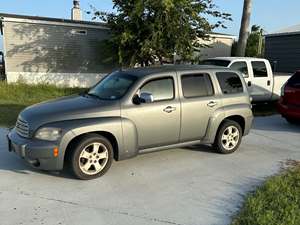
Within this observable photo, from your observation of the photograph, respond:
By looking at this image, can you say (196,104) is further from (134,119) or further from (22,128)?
(22,128)

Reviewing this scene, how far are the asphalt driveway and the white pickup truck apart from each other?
4.83 meters

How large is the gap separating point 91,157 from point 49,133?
71 cm

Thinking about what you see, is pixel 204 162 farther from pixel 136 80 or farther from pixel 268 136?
pixel 268 136

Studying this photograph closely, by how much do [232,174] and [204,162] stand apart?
0.67m

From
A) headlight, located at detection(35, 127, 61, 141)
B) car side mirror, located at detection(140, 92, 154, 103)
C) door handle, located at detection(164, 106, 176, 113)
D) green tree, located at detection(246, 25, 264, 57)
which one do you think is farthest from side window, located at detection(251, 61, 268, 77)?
green tree, located at detection(246, 25, 264, 57)

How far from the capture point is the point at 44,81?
634 inches

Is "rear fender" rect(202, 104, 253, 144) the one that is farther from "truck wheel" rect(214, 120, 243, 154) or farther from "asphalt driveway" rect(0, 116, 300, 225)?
"asphalt driveway" rect(0, 116, 300, 225)

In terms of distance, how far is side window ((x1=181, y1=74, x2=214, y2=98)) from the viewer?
5.95 meters

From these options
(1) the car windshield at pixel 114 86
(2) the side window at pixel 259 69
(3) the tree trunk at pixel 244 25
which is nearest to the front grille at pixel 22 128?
(1) the car windshield at pixel 114 86

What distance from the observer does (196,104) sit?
235 inches

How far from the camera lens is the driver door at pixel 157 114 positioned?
17.7ft

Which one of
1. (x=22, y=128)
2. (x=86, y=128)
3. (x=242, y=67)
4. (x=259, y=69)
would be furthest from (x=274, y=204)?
(x=259, y=69)

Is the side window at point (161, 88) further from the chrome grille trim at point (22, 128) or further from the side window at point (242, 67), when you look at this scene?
the side window at point (242, 67)

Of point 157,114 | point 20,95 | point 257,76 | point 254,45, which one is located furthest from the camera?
point 254,45
